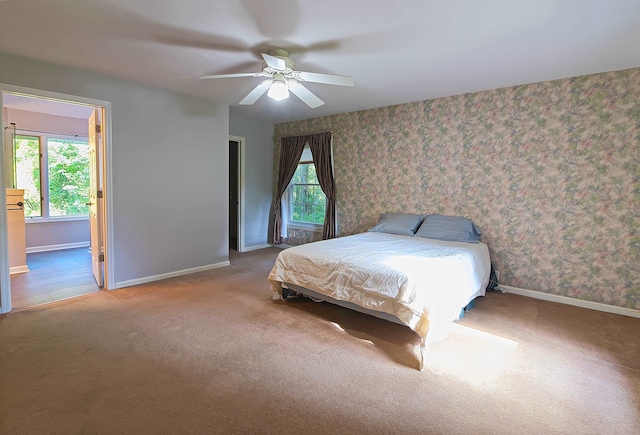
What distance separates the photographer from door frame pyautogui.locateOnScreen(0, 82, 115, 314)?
305 centimetres

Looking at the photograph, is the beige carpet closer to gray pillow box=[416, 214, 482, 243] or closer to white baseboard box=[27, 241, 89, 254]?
gray pillow box=[416, 214, 482, 243]

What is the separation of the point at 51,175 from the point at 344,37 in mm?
6138

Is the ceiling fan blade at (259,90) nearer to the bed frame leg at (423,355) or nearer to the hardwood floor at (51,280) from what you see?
the bed frame leg at (423,355)

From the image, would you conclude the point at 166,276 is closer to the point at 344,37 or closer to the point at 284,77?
the point at 284,77

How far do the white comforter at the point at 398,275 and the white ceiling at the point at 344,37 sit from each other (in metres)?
1.82

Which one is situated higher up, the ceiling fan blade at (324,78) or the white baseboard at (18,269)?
the ceiling fan blade at (324,78)

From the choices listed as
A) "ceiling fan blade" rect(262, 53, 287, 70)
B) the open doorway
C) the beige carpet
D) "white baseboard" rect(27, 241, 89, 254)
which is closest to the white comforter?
the beige carpet

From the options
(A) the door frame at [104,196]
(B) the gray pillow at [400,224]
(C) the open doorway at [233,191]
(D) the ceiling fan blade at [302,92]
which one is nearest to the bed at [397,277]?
(B) the gray pillow at [400,224]

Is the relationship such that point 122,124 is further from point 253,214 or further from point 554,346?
point 554,346

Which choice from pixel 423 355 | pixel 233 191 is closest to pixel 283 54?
pixel 423 355

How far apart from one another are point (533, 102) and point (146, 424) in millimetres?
4525

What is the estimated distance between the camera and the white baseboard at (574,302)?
Answer: 3229mm

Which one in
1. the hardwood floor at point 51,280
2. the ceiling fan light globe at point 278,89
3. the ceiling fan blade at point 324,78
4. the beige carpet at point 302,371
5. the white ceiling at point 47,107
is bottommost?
the beige carpet at point 302,371

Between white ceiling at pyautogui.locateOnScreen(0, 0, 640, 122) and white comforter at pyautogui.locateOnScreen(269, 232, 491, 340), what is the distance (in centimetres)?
182
